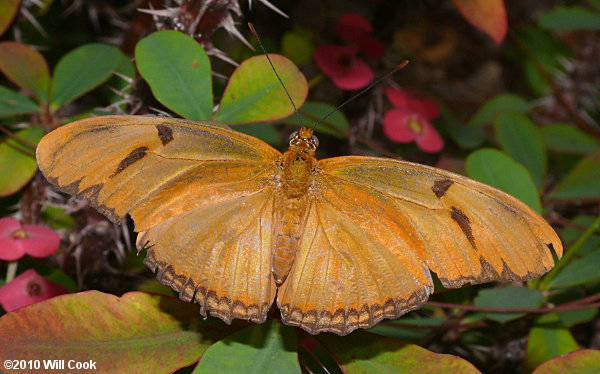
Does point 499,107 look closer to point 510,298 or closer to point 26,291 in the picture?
point 510,298

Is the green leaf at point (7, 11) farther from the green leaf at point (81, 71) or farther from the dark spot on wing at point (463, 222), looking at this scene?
the dark spot on wing at point (463, 222)

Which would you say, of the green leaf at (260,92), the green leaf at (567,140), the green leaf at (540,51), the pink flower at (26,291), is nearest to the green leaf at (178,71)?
the green leaf at (260,92)

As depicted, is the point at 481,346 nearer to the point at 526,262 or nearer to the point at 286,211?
the point at 526,262

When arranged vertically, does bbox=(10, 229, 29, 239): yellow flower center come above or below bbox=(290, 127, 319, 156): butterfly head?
below

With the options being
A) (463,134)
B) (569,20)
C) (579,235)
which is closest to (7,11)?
(463,134)

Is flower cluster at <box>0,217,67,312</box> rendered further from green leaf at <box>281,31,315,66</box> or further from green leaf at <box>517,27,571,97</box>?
green leaf at <box>517,27,571,97</box>

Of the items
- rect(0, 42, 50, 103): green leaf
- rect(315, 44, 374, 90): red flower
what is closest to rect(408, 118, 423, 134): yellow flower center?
rect(315, 44, 374, 90): red flower
